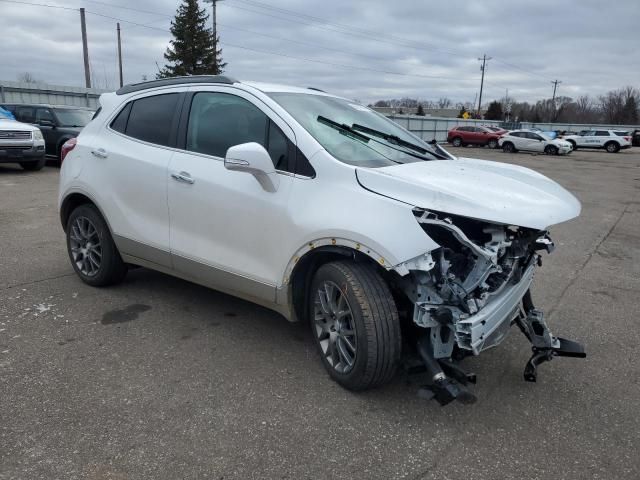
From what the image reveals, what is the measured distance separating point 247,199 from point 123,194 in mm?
1435

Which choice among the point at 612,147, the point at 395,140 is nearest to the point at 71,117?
the point at 395,140

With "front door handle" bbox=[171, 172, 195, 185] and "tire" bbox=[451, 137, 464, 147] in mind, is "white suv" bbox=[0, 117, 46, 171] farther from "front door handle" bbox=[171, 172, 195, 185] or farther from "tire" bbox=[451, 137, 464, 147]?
"tire" bbox=[451, 137, 464, 147]

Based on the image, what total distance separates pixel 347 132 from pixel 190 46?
146 ft

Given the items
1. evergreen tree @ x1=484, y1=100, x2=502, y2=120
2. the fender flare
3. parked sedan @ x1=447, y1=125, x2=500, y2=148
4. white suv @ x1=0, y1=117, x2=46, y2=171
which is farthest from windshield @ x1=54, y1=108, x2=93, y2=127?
evergreen tree @ x1=484, y1=100, x2=502, y2=120

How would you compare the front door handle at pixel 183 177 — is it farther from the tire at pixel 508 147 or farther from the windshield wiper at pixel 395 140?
the tire at pixel 508 147

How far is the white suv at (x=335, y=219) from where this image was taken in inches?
113

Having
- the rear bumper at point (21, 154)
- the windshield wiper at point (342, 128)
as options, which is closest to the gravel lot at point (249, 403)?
the windshield wiper at point (342, 128)

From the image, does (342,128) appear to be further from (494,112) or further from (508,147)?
(494,112)

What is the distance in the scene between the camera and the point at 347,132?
3.67 m

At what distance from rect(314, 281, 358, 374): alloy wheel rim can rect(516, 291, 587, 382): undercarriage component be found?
1.19m

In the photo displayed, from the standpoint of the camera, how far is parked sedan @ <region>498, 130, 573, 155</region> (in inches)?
1310

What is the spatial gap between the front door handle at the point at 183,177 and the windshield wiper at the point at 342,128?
3.35 feet

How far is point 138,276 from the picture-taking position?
17.3 ft

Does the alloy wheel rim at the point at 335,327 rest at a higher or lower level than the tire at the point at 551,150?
higher
